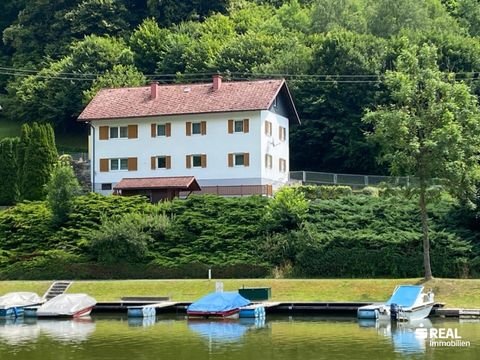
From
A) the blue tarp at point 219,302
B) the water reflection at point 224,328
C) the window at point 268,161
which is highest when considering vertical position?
the window at point 268,161

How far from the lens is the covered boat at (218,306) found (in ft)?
133

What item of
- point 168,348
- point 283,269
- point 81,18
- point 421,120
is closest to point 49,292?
point 283,269

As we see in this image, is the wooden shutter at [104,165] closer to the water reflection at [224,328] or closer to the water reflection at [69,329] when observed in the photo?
the water reflection at [69,329]

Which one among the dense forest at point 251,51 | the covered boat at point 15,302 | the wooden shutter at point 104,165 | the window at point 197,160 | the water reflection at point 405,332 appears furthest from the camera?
the dense forest at point 251,51

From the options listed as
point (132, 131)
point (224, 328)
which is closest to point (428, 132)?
point (224, 328)

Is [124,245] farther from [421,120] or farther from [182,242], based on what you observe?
[421,120]

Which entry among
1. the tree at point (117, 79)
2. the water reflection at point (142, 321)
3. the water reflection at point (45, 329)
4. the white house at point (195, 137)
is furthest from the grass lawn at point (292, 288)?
the tree at point (117, 79)

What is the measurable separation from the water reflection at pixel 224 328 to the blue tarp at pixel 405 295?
243 inches

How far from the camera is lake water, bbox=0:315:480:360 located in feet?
98.0

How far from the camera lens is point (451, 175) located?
44750 millimetres

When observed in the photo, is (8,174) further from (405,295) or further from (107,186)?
(405,295)

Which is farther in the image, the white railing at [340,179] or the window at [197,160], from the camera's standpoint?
the white railing at [340,179]

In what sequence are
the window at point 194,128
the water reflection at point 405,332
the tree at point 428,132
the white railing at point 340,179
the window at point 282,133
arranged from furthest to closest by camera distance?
the window at point 282,133
the white railing at point 340,179
the window at point 194,128
the tree at point 428,132
the water reflection at point 405,332

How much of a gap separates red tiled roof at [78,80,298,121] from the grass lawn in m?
21.8
